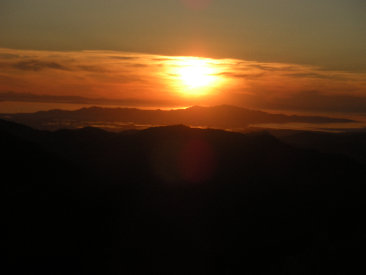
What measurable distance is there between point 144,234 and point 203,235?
16086 millimetres

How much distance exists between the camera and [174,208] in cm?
9912

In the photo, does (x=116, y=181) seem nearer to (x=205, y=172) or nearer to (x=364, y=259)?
(x=205, y=172)

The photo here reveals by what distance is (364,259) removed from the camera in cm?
7525

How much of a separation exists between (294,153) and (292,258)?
323 ft

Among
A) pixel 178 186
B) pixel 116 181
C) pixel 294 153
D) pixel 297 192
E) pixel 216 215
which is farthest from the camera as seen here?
pixel 294 153

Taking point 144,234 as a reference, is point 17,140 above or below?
above

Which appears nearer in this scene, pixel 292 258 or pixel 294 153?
pixel 292 258

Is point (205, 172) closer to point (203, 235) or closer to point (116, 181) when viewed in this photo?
point (116, 181)

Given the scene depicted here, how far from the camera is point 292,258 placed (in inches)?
3014

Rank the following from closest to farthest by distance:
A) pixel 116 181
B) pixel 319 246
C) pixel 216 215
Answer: pixel 319 246, pixel 216 215, pixel 116 181

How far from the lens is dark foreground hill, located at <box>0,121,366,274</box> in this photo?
62000mm

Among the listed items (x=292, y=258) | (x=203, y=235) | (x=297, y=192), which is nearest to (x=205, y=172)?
(x=297, y=192)

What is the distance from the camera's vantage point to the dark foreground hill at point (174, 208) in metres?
62.0

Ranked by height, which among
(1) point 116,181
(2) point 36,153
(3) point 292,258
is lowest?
(3) point 292,258
